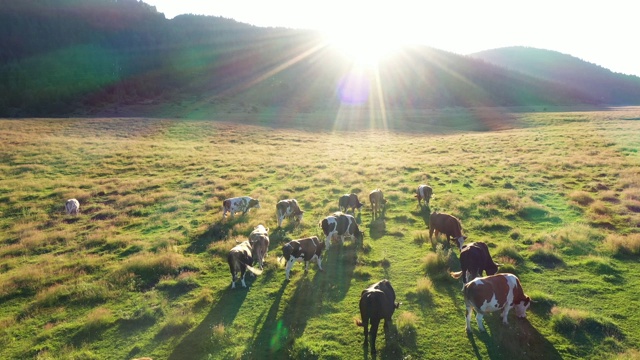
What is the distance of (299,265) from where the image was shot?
581 inches

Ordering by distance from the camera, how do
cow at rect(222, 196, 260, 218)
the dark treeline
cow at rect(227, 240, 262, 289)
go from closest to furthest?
cow at rect(227, 240, 262, 289) < cow at rect(222, 196, 260, 218) < the dark treeline

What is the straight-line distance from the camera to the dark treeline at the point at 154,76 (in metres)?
123

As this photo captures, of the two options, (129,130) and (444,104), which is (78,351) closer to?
(129,130)

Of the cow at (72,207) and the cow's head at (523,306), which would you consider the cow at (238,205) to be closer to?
the cow at (72,207)

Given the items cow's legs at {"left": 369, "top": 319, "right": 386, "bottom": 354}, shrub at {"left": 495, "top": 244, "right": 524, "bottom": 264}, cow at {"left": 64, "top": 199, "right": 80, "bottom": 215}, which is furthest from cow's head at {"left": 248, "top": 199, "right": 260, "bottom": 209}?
cow's legs at {"left": 369, "top": 319, "right": 386, "bottom": 354}

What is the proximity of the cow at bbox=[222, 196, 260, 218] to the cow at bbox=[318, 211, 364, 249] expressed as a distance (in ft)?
23.5

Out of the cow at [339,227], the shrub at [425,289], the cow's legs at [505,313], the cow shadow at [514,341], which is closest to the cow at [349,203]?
the cow at [339,227]

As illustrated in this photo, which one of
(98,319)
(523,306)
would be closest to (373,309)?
(523,306)

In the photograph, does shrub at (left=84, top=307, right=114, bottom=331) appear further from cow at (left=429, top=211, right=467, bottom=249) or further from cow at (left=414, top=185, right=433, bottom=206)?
cow at (left=414, top=185, right=433, bottom=206)

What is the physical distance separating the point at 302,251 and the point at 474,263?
6.28m

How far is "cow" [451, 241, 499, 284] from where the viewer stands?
38.4 feet

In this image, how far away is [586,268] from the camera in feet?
42.1

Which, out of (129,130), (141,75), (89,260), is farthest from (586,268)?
(141,75)

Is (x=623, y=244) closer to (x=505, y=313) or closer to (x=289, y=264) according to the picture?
(x=505, y=313)
